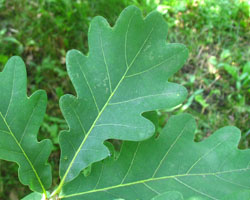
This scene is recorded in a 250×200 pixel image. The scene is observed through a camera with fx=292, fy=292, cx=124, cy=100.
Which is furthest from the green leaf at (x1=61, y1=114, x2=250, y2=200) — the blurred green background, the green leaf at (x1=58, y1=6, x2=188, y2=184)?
the blurred green background

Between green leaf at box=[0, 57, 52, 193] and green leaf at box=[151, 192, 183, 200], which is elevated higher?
green leaf at box=[0, 57, 52, 193]

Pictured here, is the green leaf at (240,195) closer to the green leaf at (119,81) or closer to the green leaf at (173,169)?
the green leaf at (173,169)

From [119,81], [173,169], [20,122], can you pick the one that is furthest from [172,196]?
[20,122]

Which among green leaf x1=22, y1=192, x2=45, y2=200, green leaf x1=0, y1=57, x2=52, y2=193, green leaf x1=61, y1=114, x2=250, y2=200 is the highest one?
green leaf x1=0, y1=57, x2=52, y2=193

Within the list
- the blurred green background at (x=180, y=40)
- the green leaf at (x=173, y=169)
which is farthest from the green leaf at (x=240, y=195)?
the blurred green background at (x=180, y=40)

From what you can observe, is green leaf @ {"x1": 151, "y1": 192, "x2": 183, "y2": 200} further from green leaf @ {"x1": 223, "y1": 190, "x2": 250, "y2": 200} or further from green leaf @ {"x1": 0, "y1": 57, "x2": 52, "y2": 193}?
green leaf @ {"x1": 0, "y1": 57, "x2": 52, "y2": 193}

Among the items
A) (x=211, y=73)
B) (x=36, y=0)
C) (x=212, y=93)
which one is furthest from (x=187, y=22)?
(x=36, y=0)

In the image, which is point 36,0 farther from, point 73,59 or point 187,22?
point 73,59

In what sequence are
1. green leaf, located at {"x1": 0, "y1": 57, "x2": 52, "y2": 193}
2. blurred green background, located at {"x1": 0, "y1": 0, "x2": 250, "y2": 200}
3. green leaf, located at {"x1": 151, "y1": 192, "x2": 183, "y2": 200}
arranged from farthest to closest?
1. blurred green background, located at {"x1": 0, "y1": 0, "x2": 250, "y2": 200}
2. green leaf, located at {"x1": 0, "y1": 57, "x2": 52, "y2": 193}
3. green leaf, located at {"x1": 151, "y1": 192, "x2": 183, "y2": 200}

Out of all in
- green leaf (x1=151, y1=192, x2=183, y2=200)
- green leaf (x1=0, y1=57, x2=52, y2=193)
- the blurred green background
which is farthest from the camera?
the blurred green background
